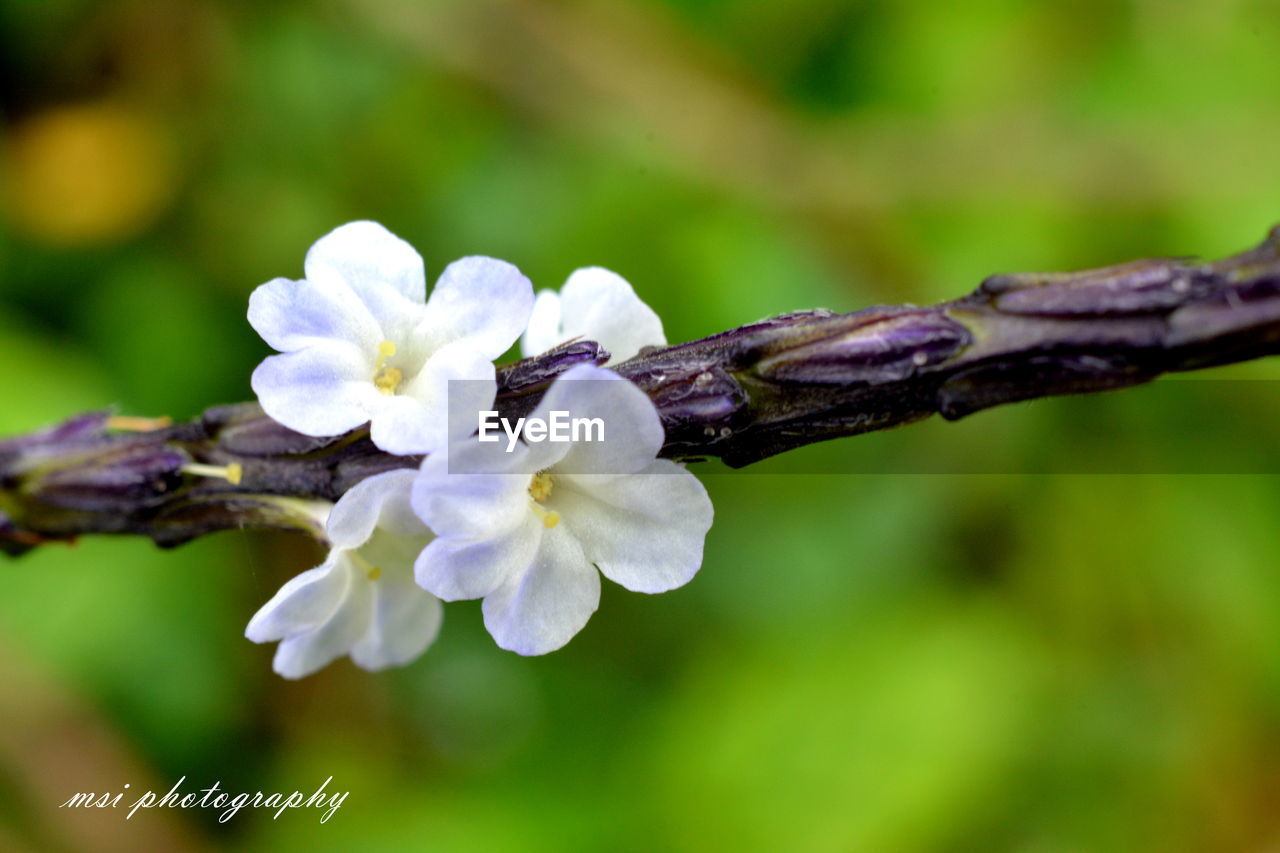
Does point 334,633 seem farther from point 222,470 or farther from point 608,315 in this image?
point 608,315

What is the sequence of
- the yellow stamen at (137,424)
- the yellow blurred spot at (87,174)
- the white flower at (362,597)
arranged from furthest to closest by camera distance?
the yellow blurred spot at (87,174) < the yellow stamen at (137,424) < the white flower at (362,597)

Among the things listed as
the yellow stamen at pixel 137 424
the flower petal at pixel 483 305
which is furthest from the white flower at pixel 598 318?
the yellow stamen at pixel 137 424

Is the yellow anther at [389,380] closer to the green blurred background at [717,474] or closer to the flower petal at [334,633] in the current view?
the flower petal at [334,633]

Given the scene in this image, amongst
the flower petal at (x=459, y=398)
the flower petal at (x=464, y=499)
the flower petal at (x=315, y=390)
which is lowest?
the flower petal at (x=464, y=499)

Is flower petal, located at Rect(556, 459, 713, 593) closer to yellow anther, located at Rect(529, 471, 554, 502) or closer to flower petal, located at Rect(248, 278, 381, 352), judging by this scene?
yellow anther, located at Rect(529, 471, 554, 502)

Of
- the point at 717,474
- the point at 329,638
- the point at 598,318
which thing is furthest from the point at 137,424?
the point at 717,474

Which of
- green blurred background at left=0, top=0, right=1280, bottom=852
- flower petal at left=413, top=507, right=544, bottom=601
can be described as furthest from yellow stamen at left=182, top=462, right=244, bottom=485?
green blurred background at left=0, top=0, right=1280, bottom=852
